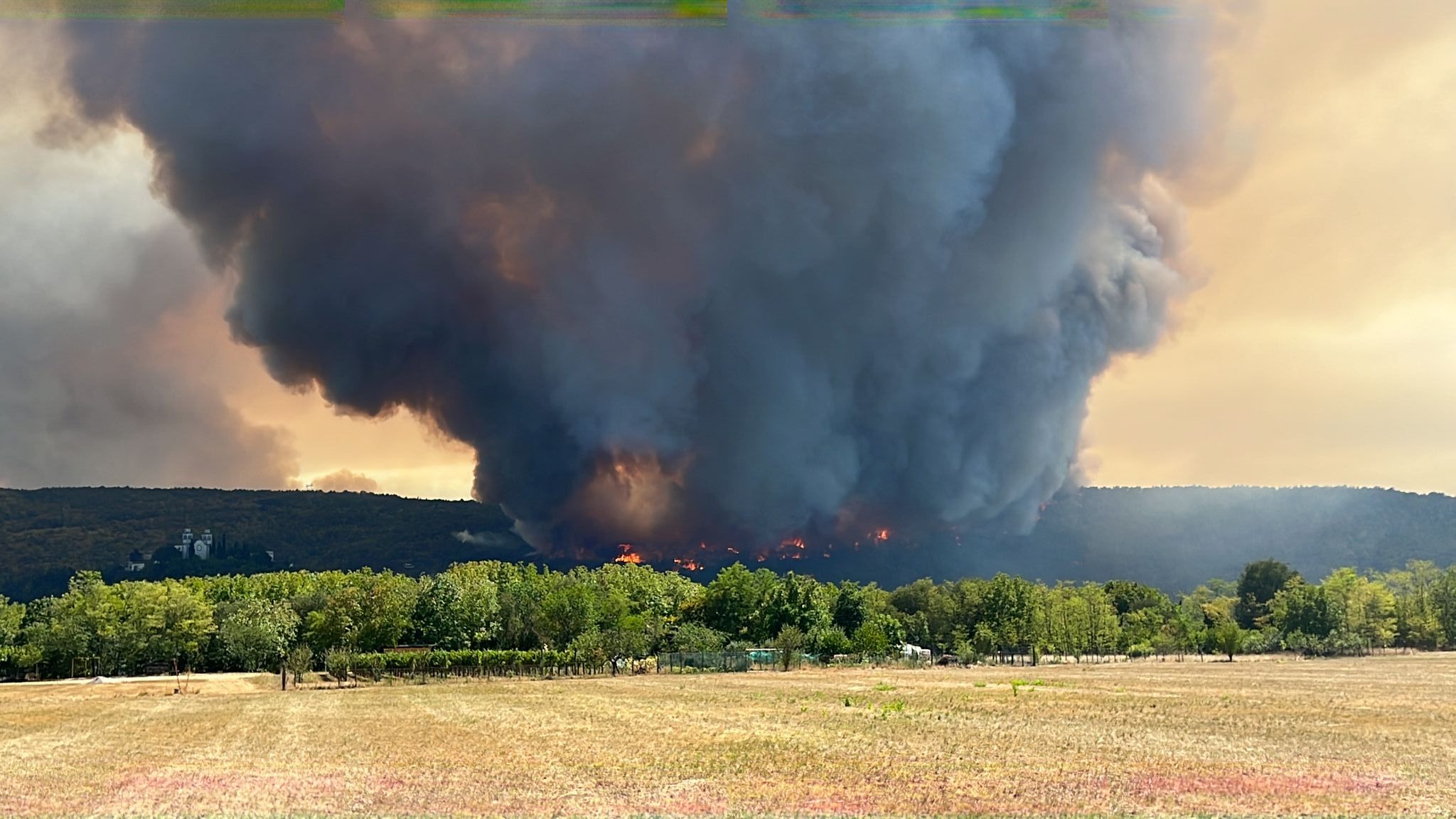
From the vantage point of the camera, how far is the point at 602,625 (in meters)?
158

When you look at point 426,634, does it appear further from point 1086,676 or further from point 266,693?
point 1086,676

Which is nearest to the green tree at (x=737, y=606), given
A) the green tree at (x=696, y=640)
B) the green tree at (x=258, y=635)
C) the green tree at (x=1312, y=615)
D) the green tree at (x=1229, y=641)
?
the green tree at (x=696, y=640)

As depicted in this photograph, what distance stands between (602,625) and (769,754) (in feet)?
401

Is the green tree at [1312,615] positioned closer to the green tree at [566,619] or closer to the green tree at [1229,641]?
the green tree at [1229,641]

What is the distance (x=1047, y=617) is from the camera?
183m

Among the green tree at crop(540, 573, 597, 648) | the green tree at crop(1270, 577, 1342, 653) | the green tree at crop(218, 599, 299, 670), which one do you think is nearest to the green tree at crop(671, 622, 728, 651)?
the green tree at crop(540, 573, 597, 648)

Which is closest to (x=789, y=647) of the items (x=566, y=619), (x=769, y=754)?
(x=566, y=619)

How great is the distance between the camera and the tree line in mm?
138875

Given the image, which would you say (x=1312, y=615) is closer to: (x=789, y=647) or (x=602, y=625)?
(x=789, y=647)

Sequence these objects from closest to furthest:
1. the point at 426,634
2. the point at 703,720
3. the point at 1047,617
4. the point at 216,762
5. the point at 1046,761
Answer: the point at 1046,761, the point at 216,762, the point at 703,720, the point at 426,634, the point at 1047,617

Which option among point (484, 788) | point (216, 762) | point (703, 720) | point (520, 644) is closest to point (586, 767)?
point (484, 788)

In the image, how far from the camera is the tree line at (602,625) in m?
139

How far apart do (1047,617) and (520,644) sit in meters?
89.6

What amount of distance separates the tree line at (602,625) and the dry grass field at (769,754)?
6444 centimetres
